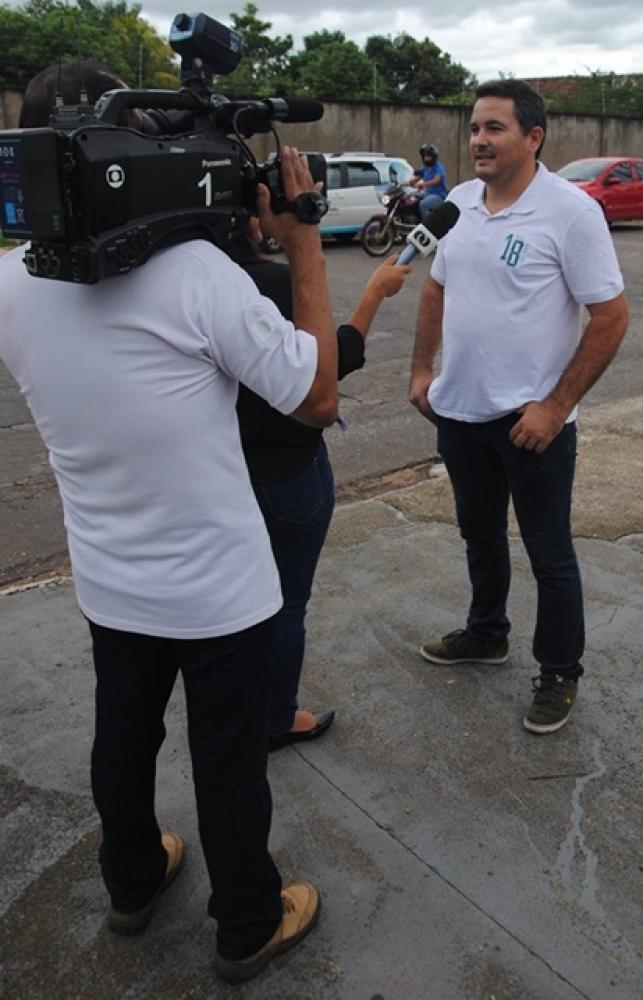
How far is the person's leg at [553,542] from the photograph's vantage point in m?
2.71

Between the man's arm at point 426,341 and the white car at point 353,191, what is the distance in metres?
12.1

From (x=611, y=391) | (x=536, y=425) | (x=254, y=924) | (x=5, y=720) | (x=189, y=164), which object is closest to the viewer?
(x=189, y=164)

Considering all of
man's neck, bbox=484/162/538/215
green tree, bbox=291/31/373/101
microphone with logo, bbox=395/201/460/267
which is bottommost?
microphone with logo, bbox=395/201/460/267

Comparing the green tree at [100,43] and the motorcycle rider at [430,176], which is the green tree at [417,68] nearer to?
the green tree at [100,43]

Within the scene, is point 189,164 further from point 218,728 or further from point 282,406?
point 218,728

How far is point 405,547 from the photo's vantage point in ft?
13.3

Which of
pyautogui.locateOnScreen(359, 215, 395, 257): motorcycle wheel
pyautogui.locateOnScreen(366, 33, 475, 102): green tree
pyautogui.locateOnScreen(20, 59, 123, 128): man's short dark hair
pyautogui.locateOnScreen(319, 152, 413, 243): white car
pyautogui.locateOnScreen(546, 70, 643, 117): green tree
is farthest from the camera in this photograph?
pyautogui.locateOnScreen(366, 33, 475, 102): green tree

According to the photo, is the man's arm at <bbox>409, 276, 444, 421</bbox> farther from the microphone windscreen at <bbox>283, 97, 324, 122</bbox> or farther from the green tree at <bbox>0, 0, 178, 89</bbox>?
the green tree at <bbox>0, 0, 178, 89</bbox>

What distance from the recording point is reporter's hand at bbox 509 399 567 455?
103 inches

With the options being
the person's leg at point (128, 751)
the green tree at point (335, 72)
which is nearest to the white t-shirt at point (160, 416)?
the person's leg at point (128, 751)

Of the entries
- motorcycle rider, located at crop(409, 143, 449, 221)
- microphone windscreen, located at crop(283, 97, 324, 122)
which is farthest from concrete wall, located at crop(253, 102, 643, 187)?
microphone windscreen, located at crop(283, 97, 324, 122)

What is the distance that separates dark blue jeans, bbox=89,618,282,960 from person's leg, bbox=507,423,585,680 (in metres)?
1.25

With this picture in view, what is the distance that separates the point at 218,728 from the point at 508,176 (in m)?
1.85

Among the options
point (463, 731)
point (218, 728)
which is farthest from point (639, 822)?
point (218, 728)
